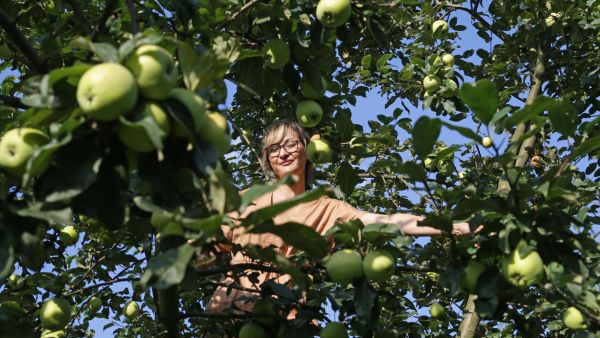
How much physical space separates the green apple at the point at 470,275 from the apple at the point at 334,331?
491 millimetres

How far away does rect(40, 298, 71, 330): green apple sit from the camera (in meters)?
2.97

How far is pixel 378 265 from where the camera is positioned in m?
2.18

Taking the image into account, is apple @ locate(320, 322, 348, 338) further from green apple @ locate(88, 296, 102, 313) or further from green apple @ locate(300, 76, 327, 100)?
green apple @ locate(88, 296, 102, 313)

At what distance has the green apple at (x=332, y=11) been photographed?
245cm

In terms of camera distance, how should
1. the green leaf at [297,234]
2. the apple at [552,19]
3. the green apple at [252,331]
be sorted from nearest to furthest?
1. the green leaf at [297,234]
2. the green apple at [252,331]
3. the apple at [552,19]

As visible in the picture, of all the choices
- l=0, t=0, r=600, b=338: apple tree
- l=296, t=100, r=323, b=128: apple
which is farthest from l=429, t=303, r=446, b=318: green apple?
l=296, t=100, r=323, b=128: apple

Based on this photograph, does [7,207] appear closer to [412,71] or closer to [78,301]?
[78,301]

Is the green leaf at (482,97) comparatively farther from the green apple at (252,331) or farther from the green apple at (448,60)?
the green apple at (448,60)

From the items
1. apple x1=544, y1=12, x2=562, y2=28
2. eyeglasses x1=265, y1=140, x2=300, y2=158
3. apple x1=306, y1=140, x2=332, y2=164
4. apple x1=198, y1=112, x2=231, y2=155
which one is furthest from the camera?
apple x1=544, y1=12, x2=562, y2=28

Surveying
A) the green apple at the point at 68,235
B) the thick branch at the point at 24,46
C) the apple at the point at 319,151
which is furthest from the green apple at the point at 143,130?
the green apple at the point at 68,235

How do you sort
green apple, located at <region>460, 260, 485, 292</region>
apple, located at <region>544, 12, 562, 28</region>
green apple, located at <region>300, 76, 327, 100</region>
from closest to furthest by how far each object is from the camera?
1. green apple, located at <region>460, 260, 485, 292</region>
2. green apple, located at <region>300, 76, 327, 100</region>
3. apple, located at <region>544, 12, 562, 28</region>

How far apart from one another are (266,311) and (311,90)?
0.95 meters

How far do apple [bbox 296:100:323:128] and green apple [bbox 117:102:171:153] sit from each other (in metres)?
1.47

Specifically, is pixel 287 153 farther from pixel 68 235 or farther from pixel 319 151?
pixel 68 235
